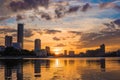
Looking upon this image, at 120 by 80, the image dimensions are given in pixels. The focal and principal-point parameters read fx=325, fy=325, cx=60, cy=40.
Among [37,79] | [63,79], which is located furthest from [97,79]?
[37,79]

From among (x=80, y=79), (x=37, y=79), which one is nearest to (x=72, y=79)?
(x=80, y=79)

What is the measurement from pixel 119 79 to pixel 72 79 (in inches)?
262

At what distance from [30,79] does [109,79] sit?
11.3 meters

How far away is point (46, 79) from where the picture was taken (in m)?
47.1

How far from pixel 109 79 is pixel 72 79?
5274 mm

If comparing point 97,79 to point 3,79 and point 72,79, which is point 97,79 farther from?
point 3,79

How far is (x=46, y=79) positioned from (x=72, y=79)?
3.82m

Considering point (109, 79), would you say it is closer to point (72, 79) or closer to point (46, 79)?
point (72, 79)

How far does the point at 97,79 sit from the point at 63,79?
15.9 feet

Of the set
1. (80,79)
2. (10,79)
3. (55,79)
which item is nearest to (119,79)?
(80,79)

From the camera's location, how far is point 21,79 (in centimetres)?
4703

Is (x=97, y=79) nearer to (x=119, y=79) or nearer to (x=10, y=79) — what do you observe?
(x=119, y=79)

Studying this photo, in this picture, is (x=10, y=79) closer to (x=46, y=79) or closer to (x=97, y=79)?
(x=46, y=79)

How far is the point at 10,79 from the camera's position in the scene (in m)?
47.8
